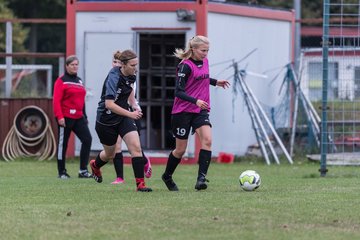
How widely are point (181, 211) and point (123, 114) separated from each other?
2338 mm

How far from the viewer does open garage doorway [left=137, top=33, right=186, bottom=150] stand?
20703 mm

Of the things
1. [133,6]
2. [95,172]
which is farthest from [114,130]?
[133,6]

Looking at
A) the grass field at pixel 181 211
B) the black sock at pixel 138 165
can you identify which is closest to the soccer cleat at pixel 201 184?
the grass field at pixel 181 211

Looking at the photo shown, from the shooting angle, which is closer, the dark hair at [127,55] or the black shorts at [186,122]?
the dark hair at [127,55]

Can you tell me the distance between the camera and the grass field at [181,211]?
827 centimetres

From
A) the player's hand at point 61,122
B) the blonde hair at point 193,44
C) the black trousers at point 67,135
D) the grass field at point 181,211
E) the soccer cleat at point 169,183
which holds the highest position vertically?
the blonde hair at point 193,44

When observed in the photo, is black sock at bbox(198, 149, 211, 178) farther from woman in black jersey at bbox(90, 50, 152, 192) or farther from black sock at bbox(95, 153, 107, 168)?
black sock at bbox(95, 153, 107, 168)

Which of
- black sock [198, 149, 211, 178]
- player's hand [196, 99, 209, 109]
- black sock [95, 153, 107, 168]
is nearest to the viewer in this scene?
player's hand [196, 99, 209, 109]

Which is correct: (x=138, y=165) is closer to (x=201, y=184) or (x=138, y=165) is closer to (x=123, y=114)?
(x=123, y=114)

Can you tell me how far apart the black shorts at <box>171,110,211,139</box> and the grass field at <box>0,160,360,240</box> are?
0.69m

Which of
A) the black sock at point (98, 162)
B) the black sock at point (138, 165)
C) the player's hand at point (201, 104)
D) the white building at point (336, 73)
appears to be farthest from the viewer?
the white building at point (336, 73)

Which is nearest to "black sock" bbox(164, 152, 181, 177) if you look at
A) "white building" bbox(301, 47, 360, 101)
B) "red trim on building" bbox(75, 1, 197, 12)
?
"white building" bbox(301, 47, 360, 101)

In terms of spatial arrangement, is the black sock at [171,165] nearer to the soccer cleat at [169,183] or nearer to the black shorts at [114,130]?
the soccer cleat at [169,183]

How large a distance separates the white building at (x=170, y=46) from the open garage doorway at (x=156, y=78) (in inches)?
0.8
